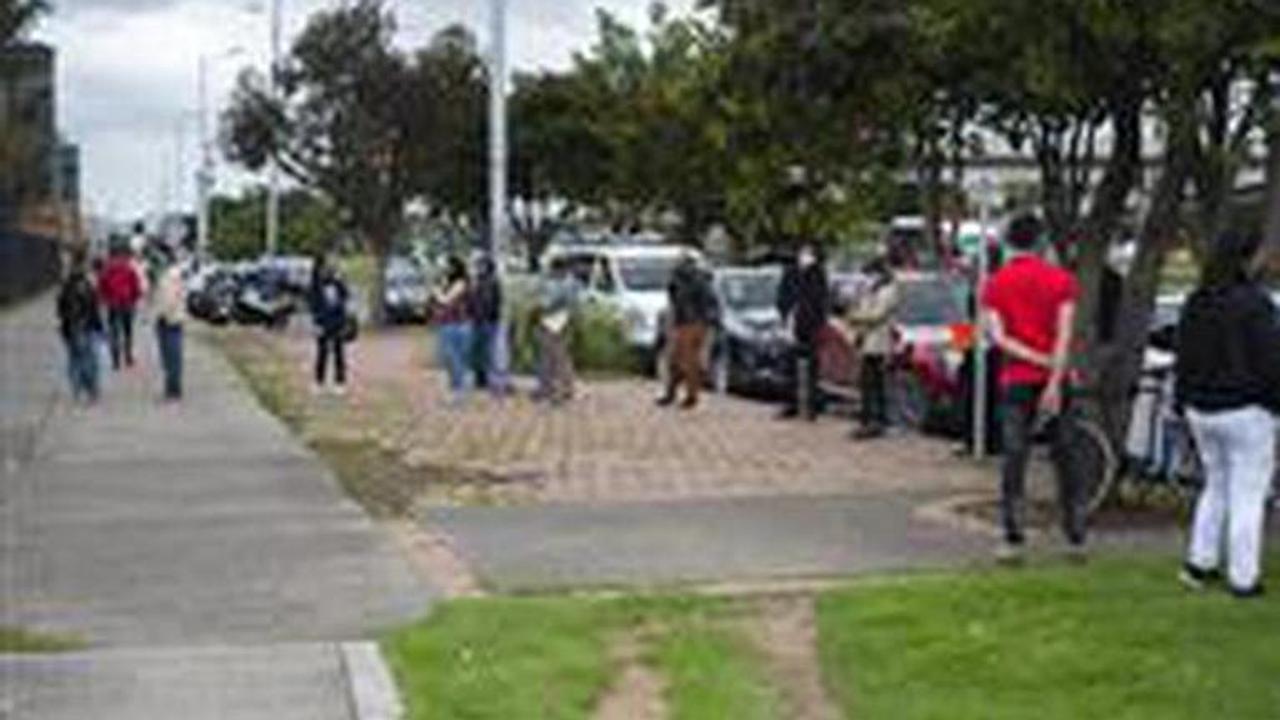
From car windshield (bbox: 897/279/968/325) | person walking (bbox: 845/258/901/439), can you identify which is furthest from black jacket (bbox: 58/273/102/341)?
person walking (bbox: 845/258/901/439)

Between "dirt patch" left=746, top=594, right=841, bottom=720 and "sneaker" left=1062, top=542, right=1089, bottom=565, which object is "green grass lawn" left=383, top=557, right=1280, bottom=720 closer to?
"dirt patch" left=746, top=594, right=841, bottom=720

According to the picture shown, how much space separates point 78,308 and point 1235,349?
21.0 m


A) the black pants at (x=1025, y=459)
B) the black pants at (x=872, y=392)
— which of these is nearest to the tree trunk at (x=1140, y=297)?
the black pants at (x=1025, y=459)

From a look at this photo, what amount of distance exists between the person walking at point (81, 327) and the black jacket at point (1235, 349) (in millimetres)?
20380

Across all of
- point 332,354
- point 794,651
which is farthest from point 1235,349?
point 332,354

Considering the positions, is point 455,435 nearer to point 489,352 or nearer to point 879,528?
point 489,352

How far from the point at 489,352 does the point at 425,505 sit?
44.3ft

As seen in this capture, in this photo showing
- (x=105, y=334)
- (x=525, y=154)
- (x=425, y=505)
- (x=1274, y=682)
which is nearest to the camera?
(x=1274, y=682)

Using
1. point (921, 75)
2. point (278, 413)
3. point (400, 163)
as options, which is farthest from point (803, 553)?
point (400, 163)

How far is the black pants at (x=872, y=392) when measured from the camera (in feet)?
82.6

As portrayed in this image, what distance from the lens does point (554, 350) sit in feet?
101

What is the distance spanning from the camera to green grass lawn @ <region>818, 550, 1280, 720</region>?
1061 cm

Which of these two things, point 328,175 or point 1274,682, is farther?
point 328,175

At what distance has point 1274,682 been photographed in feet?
35.3
